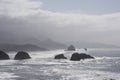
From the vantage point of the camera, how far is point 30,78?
62219mm

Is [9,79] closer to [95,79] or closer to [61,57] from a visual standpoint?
[95,79]

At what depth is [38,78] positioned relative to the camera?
204 ft

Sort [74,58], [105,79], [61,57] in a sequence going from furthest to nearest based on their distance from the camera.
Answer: [61,57]
[74,58]
[105,79]

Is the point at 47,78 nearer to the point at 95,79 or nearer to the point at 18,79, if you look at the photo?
the point at 18,79

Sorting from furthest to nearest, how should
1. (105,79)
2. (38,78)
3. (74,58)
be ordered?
1. (74,58)
2. (38,78)
3. (105,79)

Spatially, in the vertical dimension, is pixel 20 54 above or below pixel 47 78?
above

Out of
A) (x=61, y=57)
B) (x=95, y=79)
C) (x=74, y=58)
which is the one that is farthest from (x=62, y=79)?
(x=61, y=57)

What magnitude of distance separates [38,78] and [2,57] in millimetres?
97654

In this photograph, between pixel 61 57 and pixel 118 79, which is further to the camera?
pixel 61 57

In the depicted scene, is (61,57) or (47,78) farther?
(61,57)

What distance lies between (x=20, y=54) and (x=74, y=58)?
3168cm

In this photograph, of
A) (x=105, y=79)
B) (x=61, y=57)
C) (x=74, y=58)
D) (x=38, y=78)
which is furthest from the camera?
(x=61, y=57)

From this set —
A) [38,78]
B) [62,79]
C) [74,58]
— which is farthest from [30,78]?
[74,58]

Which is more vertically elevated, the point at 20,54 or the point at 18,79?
the point at 20,54
